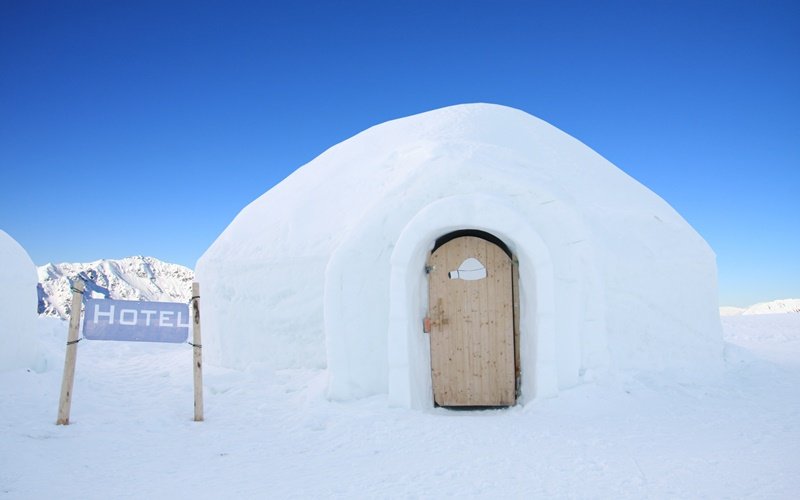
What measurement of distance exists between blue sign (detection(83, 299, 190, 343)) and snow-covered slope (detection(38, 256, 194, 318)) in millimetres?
74319

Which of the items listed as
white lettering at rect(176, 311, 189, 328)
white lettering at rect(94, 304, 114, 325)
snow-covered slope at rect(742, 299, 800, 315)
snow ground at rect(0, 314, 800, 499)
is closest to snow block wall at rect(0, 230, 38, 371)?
snow ground at rect(0, 314, 800, 499)

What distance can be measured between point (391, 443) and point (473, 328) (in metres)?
2.35

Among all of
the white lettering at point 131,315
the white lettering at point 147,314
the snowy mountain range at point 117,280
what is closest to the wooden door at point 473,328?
the white lettering at point 147,314

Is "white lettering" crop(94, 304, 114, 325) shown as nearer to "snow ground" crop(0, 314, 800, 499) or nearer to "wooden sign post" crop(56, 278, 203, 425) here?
"wooden sign post" crop(56, 278, 203, 425)

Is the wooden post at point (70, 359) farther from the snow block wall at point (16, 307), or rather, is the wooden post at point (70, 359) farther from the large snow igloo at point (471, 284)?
the snow block wall at point (16, 307)

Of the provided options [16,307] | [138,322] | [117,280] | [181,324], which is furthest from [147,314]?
[117,280]

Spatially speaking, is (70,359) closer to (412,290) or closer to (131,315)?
(131,315)

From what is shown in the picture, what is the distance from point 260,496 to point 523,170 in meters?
5.25

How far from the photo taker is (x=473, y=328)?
23.4 feet

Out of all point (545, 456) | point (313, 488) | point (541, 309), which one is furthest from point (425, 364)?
point (313, 488)

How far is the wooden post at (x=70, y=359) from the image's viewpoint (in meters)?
6.05

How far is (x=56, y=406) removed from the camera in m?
6.89

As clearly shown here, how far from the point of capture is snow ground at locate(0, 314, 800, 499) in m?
4.05

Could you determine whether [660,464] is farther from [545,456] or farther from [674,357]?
[674,357]
